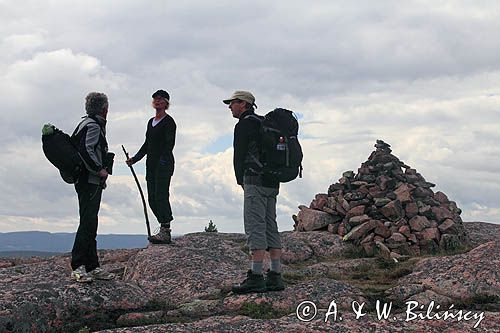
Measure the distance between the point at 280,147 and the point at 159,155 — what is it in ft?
16.1

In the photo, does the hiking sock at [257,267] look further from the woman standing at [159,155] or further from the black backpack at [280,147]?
the woman standing at [159,155]

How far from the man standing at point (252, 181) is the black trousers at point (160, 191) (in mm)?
4335

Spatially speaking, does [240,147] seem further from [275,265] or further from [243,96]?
[275,265]

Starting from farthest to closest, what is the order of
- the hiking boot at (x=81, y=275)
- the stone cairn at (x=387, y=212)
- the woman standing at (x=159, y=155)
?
the stone cairn at (x=387, y=212)
the woman standing at (x=159, y=155)
the hiking boot at (x=81, y=275)

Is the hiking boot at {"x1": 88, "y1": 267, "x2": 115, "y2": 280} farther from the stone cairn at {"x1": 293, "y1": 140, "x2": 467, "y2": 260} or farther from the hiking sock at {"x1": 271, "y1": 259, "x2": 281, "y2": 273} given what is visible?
Answer: the stone cairn at {"x1": 293, "y1": 140, "x2": 467, "y2": 260}

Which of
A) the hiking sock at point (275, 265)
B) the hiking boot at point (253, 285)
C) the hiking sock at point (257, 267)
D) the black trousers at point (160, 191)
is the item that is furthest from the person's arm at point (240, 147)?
the black trousers at point (160, 191)

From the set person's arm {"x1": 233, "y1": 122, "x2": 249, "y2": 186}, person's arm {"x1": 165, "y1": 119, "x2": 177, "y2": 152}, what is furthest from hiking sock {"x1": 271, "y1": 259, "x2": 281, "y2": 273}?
person's arm {"x1": 165, "y1": 119, "x2": 177, "y2": 152}

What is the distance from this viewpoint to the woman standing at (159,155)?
14070 millimetres

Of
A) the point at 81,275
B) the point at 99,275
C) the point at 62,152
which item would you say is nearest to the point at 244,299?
the point at 99,275

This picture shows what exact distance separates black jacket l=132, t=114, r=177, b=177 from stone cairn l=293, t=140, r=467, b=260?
743cm

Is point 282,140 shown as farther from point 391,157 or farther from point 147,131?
point 391,157

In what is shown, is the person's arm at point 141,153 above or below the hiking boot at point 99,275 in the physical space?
above

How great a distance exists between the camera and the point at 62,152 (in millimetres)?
10320

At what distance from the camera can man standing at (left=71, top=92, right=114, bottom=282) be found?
10.5 m
